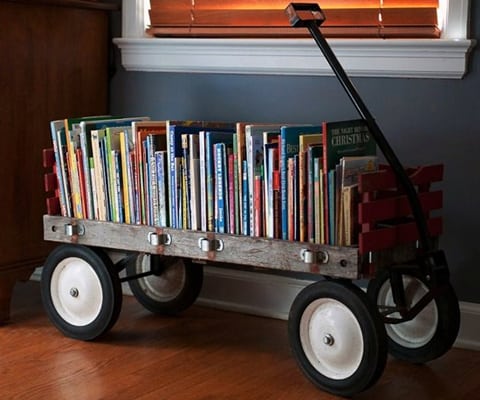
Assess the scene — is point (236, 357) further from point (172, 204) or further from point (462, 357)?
point (462, 357)

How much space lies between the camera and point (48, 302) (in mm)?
2469

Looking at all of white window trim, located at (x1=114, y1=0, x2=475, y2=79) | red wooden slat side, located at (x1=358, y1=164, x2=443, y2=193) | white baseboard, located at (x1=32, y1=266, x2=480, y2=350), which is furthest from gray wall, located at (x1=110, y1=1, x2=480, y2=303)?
white baseboard, located at (x1=32, y1=266, x2=480, y2=350)

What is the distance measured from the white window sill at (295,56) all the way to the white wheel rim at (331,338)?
692 millimetres

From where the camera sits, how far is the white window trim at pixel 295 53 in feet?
7.74

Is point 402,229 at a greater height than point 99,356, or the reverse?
point 402,229

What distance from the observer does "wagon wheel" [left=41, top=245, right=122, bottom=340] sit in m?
2.37

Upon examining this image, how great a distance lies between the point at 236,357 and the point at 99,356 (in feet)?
1.08

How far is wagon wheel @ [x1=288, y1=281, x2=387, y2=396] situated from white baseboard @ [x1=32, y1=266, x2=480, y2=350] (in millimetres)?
528

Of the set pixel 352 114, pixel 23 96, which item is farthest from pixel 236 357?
pixel 23 96

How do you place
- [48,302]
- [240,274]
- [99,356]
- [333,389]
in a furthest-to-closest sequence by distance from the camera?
[240,274]
[48,302]
[99,356]
[333,389]

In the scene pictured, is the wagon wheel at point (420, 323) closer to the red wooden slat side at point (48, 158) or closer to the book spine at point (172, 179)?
the book spine at point (172, 179)

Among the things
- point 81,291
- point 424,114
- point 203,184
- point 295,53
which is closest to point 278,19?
point 295,53

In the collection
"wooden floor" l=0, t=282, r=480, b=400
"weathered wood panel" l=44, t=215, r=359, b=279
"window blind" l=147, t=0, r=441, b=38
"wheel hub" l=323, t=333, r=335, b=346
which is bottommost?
"wooden floor" l=0, t=282, r=480, b=400

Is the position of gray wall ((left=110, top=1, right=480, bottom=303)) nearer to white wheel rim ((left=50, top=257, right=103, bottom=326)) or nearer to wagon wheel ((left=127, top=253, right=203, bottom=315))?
wagon wheel ((left=127, top=253, right=203, bottom=315))
